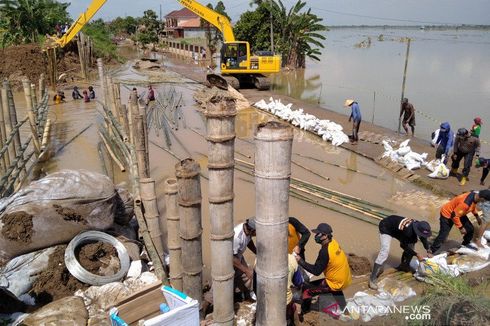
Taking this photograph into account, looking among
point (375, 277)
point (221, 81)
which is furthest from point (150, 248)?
point (221, 81)

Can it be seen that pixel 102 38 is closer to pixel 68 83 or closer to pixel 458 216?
pixel 68 83

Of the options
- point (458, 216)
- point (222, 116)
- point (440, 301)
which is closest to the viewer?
point (222, 116)

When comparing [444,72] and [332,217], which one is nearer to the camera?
[332,217]

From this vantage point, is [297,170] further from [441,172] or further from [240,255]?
[240,255]

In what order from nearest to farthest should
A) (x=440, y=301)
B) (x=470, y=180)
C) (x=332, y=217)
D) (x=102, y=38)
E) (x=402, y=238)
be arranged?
(x=440, y=301) < (x=402, y=238) < (x=332, y=217) < (x=470, y=180) < (x=102, y=38)

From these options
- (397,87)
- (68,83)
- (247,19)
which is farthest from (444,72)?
(68,83)

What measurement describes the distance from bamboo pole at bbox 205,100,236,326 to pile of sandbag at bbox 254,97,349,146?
25.7ft

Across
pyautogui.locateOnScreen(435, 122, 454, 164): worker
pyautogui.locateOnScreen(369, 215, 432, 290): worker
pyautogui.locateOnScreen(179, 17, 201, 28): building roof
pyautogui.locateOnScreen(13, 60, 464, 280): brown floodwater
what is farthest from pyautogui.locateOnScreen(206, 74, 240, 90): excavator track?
pyautogui.locateOnScreen(179, 17, 201, 28): building roof

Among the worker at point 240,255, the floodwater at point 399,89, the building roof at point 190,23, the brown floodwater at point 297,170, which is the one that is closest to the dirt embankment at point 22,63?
the brown floodwater at point 297,170

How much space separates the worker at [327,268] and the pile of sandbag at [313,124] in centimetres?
682

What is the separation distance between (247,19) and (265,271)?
27.1m

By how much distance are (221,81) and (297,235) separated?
1310cm

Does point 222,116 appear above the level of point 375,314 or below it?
above

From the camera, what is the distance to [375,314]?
3551 mm
